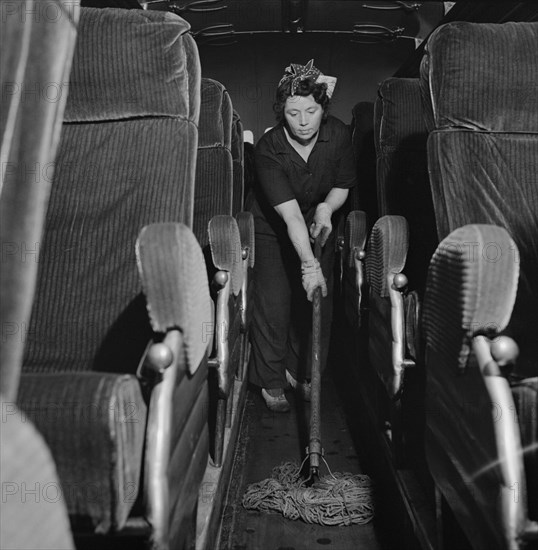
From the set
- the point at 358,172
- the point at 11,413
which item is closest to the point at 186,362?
the point at 11,413

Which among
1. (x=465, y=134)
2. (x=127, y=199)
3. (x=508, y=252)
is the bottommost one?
(x=508, y=252)

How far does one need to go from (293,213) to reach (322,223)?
5.4 inches

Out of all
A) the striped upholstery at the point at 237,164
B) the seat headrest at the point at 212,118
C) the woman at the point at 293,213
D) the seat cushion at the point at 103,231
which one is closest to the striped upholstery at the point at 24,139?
the seat cushion at the point at 103,231

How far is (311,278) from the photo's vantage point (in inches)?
82.7

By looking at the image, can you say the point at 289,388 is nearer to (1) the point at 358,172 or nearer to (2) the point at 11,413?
(1) the point at 358,172

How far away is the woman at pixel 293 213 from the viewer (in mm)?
2268

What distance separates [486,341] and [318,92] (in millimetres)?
1671

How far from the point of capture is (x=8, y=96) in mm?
877

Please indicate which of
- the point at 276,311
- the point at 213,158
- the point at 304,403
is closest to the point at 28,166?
the point at 213,158

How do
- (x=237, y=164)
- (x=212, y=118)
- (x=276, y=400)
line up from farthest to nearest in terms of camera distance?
(x=237, y=164), (x=276, y=400), (x=212, y=118)

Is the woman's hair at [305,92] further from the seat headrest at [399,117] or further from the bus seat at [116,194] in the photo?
the bus seat at [116,194]

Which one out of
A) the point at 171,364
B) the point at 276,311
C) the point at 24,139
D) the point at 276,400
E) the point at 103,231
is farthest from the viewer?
the point at 276,311

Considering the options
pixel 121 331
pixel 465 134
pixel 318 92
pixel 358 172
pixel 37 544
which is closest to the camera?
pixel 37 544

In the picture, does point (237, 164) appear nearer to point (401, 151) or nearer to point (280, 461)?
point (401, 151)
